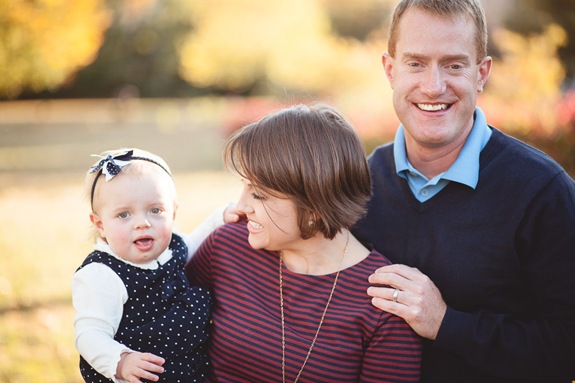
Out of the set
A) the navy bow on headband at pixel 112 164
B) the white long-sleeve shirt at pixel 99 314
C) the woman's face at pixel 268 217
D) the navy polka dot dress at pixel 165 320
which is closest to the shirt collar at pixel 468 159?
the woman's face at pixel 268 217

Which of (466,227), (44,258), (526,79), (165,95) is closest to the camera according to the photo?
(466,227)

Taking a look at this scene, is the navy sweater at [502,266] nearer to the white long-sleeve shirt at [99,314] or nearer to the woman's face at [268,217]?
the woman's face at [268,217]

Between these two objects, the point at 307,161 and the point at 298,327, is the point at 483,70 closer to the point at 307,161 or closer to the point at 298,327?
the point at 307,161

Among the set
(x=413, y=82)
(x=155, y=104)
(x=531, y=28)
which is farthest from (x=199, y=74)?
(x=413, y=82)

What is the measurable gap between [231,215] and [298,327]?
629 millimetres

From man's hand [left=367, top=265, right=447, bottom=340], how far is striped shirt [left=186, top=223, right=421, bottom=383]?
39 mm

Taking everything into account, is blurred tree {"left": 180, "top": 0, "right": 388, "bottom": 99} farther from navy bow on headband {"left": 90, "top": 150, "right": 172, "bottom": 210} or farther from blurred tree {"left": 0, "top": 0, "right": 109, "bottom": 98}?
navy bow on headband {"left": 90, "top": 150, "right": 172, "bottom": 210}

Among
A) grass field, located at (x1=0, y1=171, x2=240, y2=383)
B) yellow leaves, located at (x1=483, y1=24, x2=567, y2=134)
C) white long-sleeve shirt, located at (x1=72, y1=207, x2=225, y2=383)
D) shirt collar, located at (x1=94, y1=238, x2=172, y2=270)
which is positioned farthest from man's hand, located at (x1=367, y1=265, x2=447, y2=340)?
yellow leaves, located at (x1=483, y1=24, x2=567, y2=134)

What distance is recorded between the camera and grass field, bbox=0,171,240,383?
16.1 feet

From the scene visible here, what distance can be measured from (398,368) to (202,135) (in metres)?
21.1

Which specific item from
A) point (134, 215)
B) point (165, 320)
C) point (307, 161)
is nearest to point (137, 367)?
point (165, 320)

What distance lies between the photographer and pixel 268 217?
2553mm

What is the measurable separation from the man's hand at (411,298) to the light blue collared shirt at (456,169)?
39 cm

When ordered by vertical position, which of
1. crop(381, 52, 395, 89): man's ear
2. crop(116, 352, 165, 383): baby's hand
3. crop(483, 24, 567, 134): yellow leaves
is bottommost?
crop(116, 352, 165, 383): baby's hand
